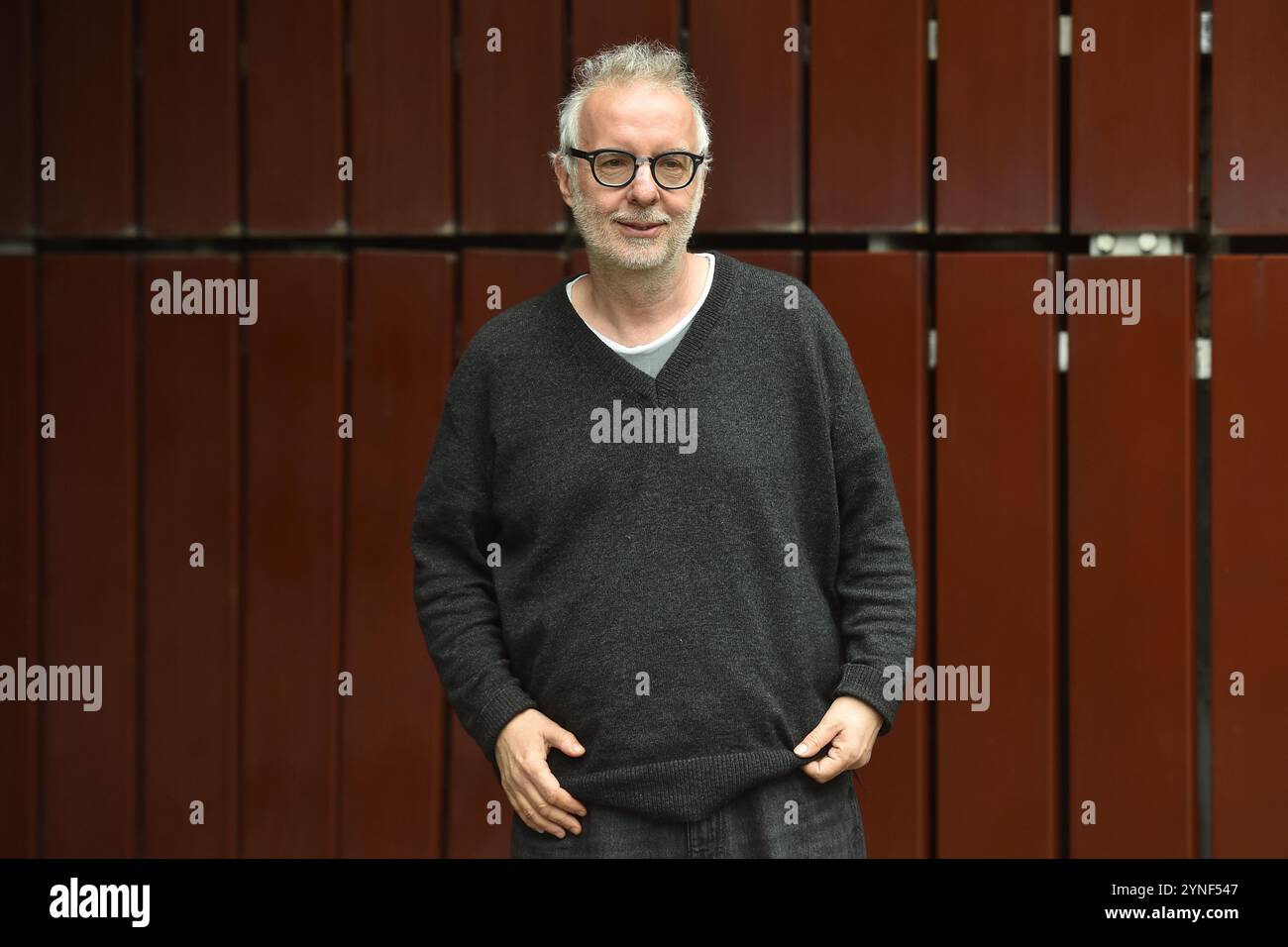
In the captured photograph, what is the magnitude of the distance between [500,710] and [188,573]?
130 cm

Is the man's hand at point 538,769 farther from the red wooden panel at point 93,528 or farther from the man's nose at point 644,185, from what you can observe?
the red wooden panel at point 93,528

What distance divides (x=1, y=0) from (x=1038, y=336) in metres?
2.29

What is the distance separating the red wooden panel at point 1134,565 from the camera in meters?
2.43

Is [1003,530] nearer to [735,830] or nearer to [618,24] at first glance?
[735,830]

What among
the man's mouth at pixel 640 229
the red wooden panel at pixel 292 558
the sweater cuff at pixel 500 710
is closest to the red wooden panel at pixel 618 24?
the red wooden panel at pixel 292 558

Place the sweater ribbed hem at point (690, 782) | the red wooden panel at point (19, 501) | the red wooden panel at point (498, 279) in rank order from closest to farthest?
the sweater ribbed hem at point (690, 782)
the red wooden panel at point (498, 279)
the red wooden panel at point (19, 501)

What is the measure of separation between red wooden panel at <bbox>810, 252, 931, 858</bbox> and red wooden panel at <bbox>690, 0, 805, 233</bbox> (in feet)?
0.51

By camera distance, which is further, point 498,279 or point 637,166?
point 498,279

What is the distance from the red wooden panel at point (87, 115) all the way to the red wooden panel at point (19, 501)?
17 cm

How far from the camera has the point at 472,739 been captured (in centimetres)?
255

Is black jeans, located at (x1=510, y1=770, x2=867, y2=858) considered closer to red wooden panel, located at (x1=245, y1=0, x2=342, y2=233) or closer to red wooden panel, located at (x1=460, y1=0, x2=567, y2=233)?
red wooden panel, located at (x1=460, y1=0, x2=567, y2=233)

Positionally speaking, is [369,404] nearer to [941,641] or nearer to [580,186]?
[580,186]

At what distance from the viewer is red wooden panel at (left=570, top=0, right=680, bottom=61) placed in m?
2.47

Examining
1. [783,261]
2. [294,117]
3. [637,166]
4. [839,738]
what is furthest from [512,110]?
[839,738]
